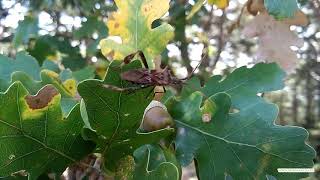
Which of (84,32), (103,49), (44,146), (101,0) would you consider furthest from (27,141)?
(101,0)

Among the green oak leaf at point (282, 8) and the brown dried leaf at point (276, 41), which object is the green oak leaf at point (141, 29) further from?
the brown dried leaf at point (276, 41)

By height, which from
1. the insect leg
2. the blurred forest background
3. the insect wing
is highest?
the insect wing

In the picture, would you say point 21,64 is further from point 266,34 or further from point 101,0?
point 101,0

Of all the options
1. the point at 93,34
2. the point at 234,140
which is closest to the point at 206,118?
the point at 234,140

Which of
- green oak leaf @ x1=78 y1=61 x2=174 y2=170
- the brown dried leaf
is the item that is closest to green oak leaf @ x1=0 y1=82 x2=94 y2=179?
green oak leaf @ x1=78 y1=61 x2=174 y2=170

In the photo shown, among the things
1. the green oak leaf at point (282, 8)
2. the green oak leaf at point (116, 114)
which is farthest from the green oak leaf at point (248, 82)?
the green oak leaf at point (116, 114)

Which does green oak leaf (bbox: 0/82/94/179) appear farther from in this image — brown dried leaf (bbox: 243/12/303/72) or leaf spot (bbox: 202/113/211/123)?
brown dried leaf (bbox: 243/12/303/72)
